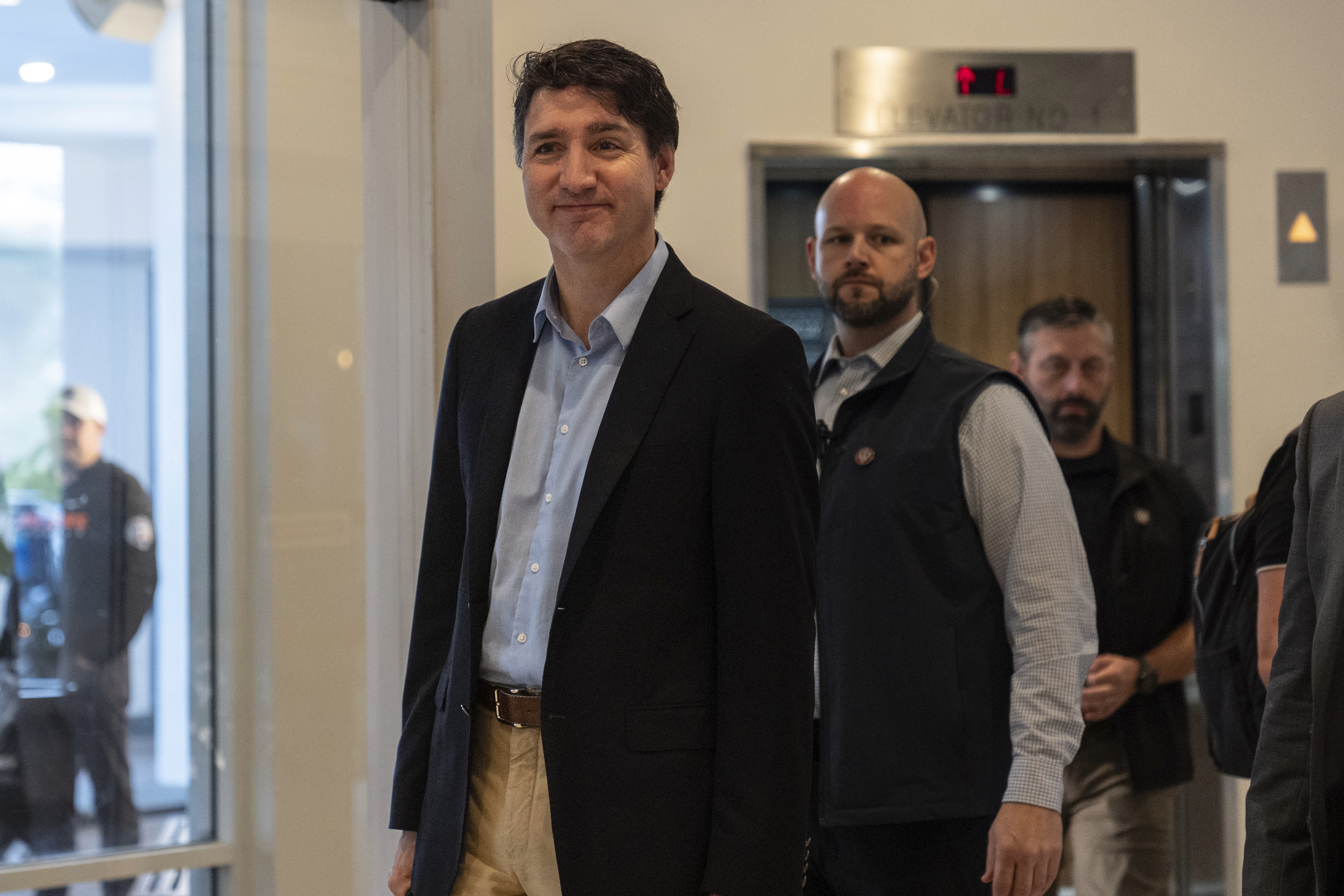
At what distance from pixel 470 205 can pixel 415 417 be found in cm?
44

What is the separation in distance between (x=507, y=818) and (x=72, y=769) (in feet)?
4.14

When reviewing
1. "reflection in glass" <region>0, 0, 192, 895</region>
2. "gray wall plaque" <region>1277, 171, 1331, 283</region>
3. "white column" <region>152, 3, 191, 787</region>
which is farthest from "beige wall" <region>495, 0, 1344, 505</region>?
"reflection in glass" <region>0, 0, 192, 895</region>

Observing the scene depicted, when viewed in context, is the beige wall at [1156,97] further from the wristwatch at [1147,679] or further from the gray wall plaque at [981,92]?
the wristwatch at [1147,679]

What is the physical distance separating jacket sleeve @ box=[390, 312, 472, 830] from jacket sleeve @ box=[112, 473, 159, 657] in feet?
3.13

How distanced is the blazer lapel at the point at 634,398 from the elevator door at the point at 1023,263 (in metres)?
2.43


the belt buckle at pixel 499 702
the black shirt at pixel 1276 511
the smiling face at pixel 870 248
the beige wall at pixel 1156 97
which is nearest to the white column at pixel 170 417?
the beige wall at pixel 1156 97

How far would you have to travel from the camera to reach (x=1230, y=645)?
2115 millimetres

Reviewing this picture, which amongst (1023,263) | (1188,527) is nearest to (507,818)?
(1188,527)

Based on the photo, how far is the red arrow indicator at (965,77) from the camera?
10.4 feet

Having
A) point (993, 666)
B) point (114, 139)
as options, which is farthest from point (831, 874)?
point (114, 139)

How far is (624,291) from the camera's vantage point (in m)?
1.48

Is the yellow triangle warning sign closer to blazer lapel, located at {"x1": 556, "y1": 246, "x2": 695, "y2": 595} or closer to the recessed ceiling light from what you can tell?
blazer lapel, located at {"x1": 556, "y1": 246, "x2": 695, "y2": 595}

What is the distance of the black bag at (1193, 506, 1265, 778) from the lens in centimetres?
206

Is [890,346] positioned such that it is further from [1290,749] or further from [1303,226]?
[1303,226]
